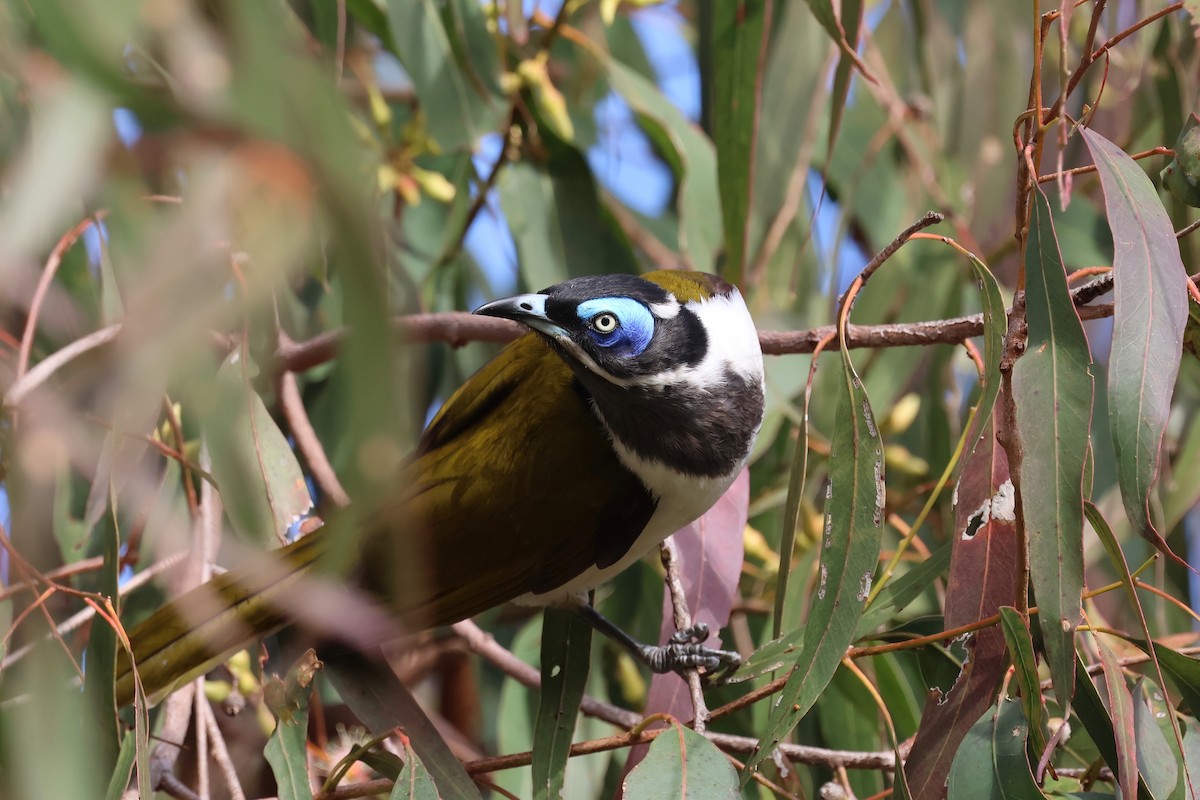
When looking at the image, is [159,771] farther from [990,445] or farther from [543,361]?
[990,445]

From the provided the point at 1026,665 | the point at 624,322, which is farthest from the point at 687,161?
the point at 1026,665

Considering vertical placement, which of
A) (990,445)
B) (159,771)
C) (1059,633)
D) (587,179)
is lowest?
(159,771)

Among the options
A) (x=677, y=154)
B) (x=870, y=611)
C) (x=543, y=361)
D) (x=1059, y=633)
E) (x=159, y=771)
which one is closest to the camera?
(x=1059, y=633)

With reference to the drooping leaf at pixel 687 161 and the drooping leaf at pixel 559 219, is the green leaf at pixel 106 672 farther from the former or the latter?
the drooping leaf at pixel 687 161

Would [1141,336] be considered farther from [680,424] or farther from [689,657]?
[689,657]

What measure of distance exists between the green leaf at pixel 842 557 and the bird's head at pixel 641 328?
0.48 m

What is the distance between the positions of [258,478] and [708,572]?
94cm

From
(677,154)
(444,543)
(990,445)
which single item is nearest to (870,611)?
(990,445)

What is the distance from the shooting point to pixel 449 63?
3.13 m

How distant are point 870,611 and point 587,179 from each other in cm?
176

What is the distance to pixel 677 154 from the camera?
11.0ft

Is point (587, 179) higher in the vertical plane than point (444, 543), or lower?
higher

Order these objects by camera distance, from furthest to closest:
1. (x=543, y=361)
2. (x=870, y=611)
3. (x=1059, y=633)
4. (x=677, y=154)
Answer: (x=677, y=154) → (x=543, y=361) → (x=870, y=611) → (x=1059, y=633)

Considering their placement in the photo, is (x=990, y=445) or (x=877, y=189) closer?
(x=990, y=445)
